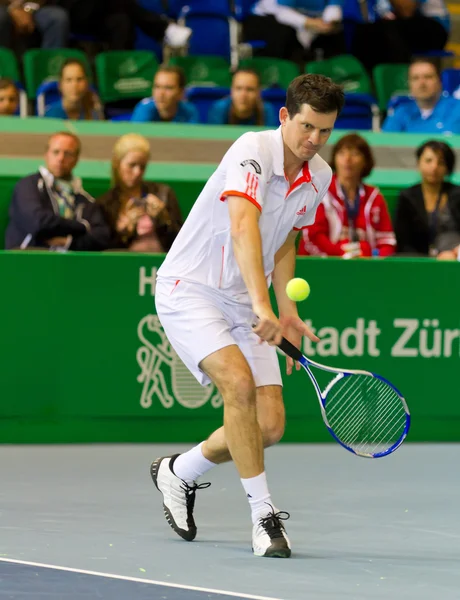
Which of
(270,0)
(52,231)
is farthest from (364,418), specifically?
(270,0)

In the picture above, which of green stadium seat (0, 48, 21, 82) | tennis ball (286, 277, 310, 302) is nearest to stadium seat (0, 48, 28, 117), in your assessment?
green stadium seat (0, 48, 21, 82)

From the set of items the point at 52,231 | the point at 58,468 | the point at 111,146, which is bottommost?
the point at 58,468

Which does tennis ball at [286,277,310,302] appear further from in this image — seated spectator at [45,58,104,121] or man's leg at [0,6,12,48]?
man's leg at [0,6,12,48]

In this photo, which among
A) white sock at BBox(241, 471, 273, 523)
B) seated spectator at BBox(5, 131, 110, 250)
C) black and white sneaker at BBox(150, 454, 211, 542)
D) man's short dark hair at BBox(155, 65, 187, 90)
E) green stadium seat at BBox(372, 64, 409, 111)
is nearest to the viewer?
white sock at BBox(241, 471, 273, 523)

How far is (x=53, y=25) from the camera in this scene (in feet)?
35.4

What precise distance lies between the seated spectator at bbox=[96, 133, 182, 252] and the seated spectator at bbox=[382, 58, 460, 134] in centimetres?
324

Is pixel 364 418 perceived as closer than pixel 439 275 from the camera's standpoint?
Yes

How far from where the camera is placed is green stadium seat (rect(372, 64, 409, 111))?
38.4 ft

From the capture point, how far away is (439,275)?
7816 millimetres

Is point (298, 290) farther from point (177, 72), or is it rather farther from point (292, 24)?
point (292, 24)

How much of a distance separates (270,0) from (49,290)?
5.54 meters

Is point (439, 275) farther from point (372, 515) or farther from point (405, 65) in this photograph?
point (405, 65)

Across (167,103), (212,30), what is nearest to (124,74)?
(167,103)

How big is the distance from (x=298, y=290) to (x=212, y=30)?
25.7ft
